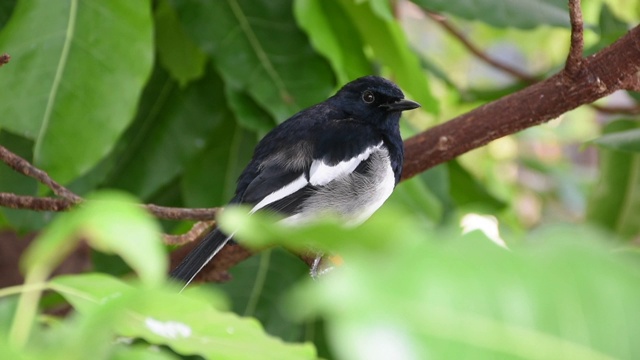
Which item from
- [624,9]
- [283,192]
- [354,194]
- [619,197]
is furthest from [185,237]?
[624,9]

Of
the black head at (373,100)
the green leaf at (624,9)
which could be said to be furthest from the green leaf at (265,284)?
the green leaf at (624,9)

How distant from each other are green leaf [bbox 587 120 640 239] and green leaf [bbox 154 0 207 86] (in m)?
1.31

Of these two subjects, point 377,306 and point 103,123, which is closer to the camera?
point 377,306

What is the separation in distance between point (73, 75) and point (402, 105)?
0.94m

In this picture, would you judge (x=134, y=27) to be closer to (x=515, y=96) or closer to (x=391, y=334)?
(x=515, y=96)

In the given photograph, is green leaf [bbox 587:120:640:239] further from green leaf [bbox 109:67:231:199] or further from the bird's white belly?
green leaf [bbox 109:67:231:199]

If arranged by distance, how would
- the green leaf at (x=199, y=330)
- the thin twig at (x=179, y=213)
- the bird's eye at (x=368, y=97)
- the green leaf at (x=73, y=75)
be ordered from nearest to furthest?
the green leaf at (x=199, y=330), the thin twig at (x=179, y=213), the green leaf at (x=73, y=75), the bird's eye at (x=368, y=97)

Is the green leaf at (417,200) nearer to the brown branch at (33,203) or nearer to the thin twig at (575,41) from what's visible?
the thin twig at (575,41)

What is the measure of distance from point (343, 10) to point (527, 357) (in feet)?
6.40

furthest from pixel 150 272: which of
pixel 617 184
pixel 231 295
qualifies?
pixel 617 184

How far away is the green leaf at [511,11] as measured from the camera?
2.25m

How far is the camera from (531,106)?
1.98 m

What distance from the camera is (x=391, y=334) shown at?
517mm

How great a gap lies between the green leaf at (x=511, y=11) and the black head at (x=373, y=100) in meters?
0.37
